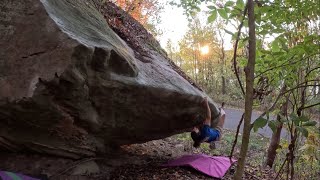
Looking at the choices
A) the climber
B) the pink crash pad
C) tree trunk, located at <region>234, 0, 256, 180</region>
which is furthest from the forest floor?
tree trunk, located at <region>234, 0, 256, 180</region>

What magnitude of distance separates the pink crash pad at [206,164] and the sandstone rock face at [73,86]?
0.74m

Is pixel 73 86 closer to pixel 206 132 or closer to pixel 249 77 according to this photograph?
pixel 249 77

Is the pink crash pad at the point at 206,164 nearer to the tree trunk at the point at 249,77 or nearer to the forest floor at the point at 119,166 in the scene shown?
the forest floor at the point at 119,166

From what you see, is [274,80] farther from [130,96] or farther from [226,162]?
[226,162]

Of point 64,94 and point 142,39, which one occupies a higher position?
point 142,39

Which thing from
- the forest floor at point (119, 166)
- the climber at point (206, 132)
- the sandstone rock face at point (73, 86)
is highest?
the sandstone rock face at point (73, 86)

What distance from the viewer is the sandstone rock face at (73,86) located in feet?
10.9

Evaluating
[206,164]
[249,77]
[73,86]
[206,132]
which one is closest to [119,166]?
[206,164]

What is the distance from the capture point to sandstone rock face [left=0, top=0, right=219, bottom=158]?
10.9 feet

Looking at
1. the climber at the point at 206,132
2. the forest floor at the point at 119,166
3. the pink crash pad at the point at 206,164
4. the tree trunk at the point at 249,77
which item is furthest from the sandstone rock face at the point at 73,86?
the tree trunk at the point at 249,77

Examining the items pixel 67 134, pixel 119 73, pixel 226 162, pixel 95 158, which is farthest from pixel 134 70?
pixel 226 162

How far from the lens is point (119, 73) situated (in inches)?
157

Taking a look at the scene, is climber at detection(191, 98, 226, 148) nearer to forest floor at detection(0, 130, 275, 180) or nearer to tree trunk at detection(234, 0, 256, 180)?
forest floor at detection(0, 130, 275, 180)

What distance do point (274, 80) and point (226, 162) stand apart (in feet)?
9.52
